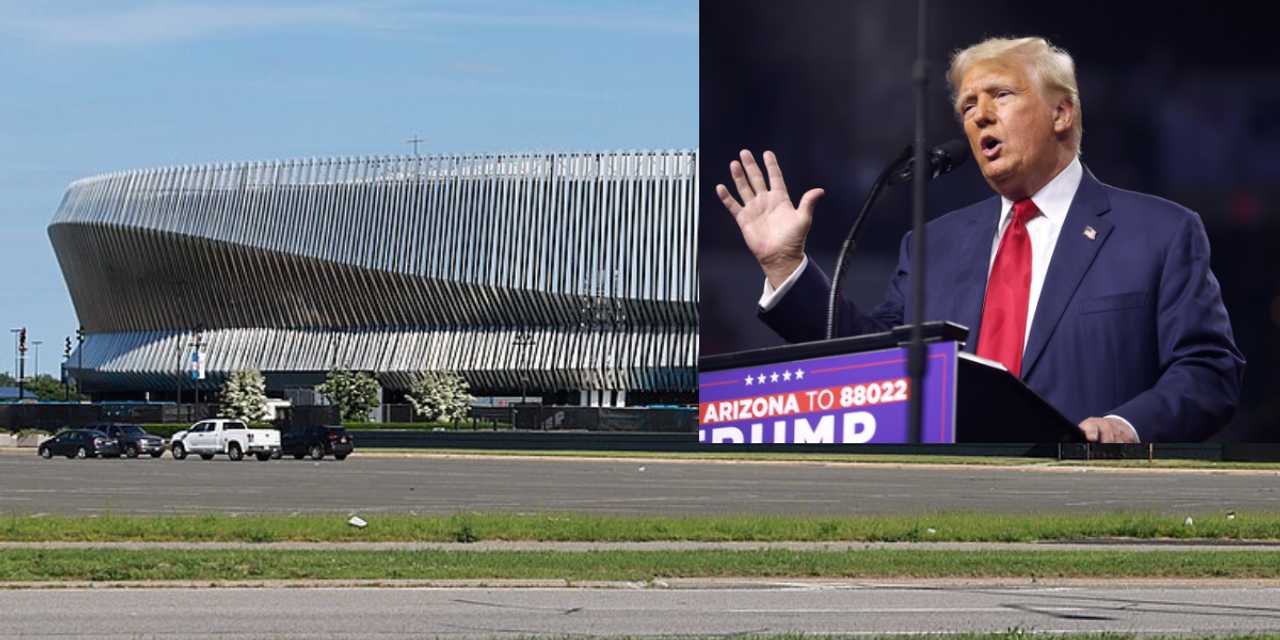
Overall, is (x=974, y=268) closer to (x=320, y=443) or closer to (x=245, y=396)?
(x=320, y=443)

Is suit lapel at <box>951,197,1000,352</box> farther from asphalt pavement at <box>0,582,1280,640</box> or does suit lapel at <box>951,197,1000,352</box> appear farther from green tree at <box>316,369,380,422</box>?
green tree at <box>316,369,380,422</box>

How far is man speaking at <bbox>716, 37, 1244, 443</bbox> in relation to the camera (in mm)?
28531

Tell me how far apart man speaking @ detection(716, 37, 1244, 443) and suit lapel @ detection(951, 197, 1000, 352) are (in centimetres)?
2

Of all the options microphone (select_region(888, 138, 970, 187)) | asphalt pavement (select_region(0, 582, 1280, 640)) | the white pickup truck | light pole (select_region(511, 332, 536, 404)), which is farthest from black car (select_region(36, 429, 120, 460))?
asphalt pavement (select_region(0, 582, 1280, 640))

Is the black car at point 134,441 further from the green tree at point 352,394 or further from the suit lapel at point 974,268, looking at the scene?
the suit lapel at point 974,268

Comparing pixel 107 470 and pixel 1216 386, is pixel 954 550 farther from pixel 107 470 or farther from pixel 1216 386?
pixel 107 470

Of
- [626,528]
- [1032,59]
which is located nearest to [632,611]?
[626,528]

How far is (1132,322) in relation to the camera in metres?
28.5

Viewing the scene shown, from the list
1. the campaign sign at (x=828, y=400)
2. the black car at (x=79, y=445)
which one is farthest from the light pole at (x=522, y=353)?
the campaign sign at (x=828, y=400)

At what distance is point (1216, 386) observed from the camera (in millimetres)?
28922

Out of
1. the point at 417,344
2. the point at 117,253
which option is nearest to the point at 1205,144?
the point at 417,344

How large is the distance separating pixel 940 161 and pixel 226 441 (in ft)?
157

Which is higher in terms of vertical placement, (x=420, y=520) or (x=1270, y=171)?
(x=1270, y=171)

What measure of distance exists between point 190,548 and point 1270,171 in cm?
1658
